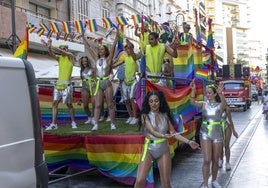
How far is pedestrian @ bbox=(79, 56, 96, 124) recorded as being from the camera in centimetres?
907

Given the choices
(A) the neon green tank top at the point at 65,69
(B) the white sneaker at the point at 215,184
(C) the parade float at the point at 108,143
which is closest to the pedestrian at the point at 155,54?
(C) the parade float at the point at 108,143

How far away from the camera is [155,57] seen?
840cm

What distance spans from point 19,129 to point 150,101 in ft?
7.25

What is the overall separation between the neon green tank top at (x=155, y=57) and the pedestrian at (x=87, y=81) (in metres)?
1.21

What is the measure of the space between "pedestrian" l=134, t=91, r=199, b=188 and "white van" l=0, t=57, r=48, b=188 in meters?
1.72

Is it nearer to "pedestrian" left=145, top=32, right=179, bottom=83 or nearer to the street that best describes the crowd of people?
"pedestrian" left=145, top=32, right=179, bottom=83

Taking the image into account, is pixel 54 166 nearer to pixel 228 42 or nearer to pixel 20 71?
pixel 20 71

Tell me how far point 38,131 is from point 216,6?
406ft

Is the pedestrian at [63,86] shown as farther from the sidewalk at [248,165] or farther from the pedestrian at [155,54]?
the sidewalk at [248,165]

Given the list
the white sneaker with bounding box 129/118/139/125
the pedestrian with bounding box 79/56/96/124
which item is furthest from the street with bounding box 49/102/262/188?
the pedestrian with bounding box 79/56/96/124

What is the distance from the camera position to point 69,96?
29.5 ft

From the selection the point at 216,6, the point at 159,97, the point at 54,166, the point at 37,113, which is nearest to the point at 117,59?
the point at 54,166

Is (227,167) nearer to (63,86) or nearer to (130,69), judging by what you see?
(130,69)

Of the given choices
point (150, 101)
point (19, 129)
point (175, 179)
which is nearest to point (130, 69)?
point (175, 179)
